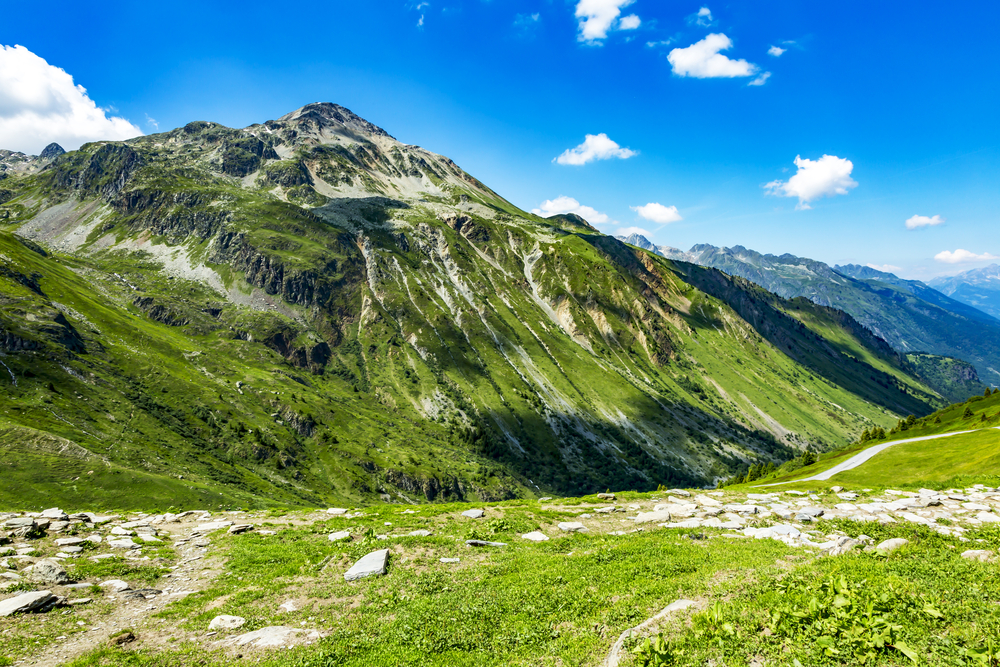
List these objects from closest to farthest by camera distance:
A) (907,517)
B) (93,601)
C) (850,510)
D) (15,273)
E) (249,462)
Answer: (93,601)
(907,517)
(850,510)
(249,462)
(15,273)

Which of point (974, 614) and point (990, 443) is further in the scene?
point (990, 443)

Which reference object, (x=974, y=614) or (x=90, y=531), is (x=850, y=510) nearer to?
(x=974, y=614)

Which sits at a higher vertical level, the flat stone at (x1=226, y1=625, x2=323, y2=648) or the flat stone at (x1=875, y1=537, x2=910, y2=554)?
the flat stone at (x1=875, y1=537, x2=910, y2=554)

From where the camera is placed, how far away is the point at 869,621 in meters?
8.98

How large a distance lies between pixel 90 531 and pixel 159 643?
45.9 feet

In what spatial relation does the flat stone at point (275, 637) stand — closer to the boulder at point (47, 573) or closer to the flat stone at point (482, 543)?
the flat stone at point (482, 543)

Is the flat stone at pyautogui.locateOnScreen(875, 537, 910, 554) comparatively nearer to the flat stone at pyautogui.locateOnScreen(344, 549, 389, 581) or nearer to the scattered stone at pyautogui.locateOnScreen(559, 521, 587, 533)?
the scattered stone at pyautogui.locateOnScreen(559, 521, 587, 533)

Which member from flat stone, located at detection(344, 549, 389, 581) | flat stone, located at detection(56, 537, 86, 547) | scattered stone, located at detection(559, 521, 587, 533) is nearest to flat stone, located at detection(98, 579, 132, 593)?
flat stone, located at detection(56, 537, 86, 547)

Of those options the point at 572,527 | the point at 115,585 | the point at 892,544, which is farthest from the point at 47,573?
the point at 892,544

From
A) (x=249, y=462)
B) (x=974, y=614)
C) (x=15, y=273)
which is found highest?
(x=15, y=273)

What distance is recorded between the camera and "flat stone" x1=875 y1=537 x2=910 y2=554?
15.0 m

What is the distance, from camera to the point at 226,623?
14.0 metres

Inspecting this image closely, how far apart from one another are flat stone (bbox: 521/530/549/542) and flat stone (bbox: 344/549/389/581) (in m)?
7.30

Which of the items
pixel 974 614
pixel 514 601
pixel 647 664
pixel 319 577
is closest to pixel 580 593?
pixel 514 601
